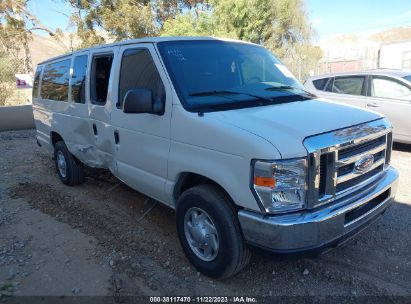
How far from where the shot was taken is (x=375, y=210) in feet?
10.8

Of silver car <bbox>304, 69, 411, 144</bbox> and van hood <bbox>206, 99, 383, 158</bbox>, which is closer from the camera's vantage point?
van hood <bbox>206, 99, 383, 158</bbox>

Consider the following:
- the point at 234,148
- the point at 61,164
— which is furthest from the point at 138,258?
the point at 61,164

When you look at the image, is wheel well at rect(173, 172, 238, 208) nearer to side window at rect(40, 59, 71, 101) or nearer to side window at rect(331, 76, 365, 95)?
side window at rect(40, 59, 71, 101)

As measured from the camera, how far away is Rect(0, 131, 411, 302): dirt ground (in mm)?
3316

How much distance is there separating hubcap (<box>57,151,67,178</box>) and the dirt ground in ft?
2.27

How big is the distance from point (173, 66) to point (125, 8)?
20.3 meters

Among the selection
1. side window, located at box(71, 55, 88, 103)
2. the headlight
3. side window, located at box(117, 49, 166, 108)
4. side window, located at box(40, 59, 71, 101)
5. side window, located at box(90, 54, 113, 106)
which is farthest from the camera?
side window, located at box(40, 59, 71, 101)

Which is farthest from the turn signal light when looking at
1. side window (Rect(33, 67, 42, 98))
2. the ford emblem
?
side window (Rect(33, 67, 42, 98))

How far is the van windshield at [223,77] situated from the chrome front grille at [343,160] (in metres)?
0.81

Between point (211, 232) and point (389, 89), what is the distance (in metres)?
6.06

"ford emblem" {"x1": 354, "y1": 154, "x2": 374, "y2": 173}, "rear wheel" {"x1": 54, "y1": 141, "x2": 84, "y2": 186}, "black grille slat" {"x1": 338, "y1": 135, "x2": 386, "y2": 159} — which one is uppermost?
"black grille slat" {"x1": 338, "y1": 135, "x2": 386, "y2": 159}

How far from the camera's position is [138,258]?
12.6ft

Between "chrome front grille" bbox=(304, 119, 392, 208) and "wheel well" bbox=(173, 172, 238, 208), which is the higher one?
Answer: "chrome front grille" bbox=(304, 119, 392, 208)

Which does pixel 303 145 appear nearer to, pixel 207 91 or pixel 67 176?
pixel 207 91
